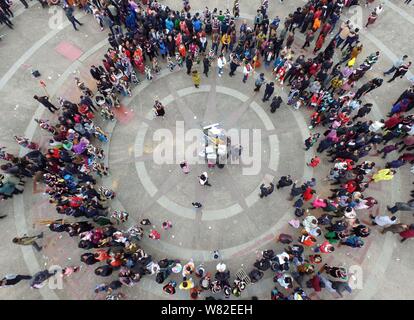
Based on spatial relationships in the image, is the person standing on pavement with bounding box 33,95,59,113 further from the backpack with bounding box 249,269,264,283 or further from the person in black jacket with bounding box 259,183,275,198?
the backpack with bounding box 249,269,264,283

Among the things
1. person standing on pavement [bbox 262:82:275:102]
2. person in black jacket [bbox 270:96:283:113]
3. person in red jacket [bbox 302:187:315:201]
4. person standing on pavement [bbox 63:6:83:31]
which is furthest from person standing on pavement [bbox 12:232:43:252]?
person standing on pavement [bbox 262:82:275:102]

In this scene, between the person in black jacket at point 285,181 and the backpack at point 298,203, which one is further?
the person in black jacket at point 285,181

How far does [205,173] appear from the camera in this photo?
54.6ft

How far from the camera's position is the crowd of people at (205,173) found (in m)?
14.6

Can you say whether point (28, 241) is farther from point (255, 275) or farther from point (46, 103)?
point (255, 275)

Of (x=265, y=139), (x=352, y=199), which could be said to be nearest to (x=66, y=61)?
(x=265, y=139)

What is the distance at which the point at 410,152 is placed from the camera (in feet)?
60.6

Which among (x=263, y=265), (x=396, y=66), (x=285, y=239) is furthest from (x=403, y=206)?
(x=396, y=66)

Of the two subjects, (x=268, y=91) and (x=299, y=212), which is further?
(x=268, y=91)

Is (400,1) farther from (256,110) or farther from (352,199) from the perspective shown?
(352,199)

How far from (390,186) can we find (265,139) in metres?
7.76

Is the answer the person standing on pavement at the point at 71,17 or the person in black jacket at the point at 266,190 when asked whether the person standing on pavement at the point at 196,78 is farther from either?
the person standing on pavement at the point at 71,17

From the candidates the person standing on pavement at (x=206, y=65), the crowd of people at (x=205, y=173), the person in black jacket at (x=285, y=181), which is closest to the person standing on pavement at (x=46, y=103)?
the crowd of people at (x=205, y=173)
